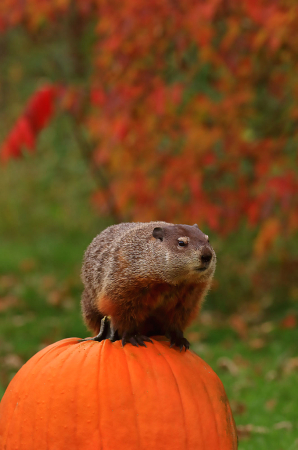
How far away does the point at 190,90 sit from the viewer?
20.0 ft

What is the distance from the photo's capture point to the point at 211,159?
6168mm

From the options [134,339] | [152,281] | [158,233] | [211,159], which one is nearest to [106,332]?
[134,339]

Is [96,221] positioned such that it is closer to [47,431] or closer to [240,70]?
[240,70]

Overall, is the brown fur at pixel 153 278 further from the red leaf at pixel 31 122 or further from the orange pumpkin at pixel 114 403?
the red leaf at pixel 31 122

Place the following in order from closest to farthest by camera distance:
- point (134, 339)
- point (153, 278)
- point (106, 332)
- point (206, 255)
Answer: point (206, 255)
point (153, 278)
point (134, 339)
point (106, 332)

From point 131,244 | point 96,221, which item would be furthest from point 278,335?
point 96,221

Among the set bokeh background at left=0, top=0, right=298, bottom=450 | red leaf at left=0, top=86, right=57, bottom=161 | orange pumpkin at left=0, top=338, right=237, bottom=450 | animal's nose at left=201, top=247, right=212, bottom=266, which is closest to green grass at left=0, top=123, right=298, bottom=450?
bokeh background at left=0, top=0, right=298, bottom=450

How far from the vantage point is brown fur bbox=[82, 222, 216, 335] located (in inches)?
107

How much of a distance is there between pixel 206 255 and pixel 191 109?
3.83 m

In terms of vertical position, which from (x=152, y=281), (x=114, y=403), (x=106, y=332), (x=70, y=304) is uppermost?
(x=152, y=281)

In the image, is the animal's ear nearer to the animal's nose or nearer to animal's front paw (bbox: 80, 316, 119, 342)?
the animal's nose

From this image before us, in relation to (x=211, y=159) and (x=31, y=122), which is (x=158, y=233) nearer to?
(x=211, y=159)

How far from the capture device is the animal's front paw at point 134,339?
2.95m

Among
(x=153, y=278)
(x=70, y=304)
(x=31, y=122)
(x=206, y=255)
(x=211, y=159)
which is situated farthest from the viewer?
(x=70, y=304)
